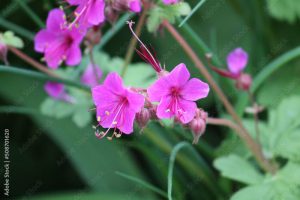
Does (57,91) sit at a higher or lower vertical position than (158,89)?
lower

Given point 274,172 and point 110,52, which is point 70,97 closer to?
point 110,52

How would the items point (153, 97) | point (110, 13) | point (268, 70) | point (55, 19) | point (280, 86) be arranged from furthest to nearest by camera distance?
1. point (280, 86)
2. point (268, 70)
3. point (55, 19)
4. point (110, 13)
5. point (153, 97)

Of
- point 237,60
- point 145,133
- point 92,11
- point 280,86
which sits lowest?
point 280,86

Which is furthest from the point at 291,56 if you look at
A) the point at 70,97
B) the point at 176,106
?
the point at 70,97

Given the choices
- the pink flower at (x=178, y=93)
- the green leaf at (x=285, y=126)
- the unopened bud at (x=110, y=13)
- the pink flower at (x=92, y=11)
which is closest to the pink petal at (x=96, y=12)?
the pink flower at (x=92, y=11)

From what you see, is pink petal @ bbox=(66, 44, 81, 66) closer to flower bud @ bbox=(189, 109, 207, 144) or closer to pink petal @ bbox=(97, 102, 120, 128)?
pink petal @ bbox=(97, 102, 120, 128)

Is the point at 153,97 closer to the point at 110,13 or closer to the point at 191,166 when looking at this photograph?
the point at 110,13

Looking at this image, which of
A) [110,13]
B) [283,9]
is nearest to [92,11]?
[110,13]

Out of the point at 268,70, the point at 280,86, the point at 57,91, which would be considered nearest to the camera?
the point at 268,70
